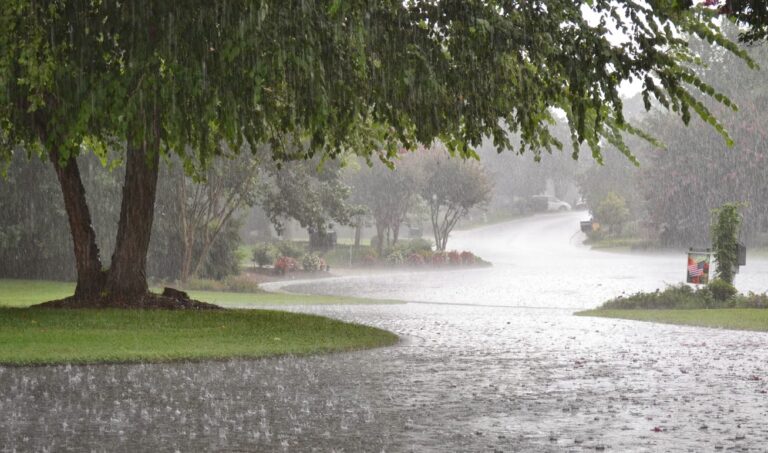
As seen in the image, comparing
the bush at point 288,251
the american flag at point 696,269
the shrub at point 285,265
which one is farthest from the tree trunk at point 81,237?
the bush at point 288,251

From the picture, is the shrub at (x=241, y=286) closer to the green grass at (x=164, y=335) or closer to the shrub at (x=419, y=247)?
the green grass at (x=164, y=335)

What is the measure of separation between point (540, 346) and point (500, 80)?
3.94 m

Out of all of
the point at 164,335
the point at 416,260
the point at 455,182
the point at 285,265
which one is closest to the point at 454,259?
the point at 416,260

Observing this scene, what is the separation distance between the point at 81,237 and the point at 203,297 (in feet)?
37.4

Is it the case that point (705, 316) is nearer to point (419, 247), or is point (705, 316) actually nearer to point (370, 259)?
point (370, 259)

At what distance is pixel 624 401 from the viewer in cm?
1009

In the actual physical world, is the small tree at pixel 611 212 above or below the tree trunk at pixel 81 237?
above

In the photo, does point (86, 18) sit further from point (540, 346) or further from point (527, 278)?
point (527, 278)

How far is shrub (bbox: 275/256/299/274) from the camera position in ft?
138

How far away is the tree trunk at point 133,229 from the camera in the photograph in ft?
61.2

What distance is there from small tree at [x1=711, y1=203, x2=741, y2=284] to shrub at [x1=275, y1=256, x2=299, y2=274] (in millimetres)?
19957

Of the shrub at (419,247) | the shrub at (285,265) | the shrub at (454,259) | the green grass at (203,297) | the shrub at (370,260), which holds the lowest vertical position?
the green grass at (203,297)

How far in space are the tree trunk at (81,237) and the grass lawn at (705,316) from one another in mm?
10504

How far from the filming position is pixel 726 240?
85.7ft
